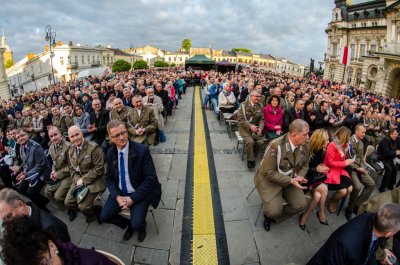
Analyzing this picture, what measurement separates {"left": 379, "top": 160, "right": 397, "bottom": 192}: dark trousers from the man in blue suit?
16.1 feet

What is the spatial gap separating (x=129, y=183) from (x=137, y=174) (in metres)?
0.20

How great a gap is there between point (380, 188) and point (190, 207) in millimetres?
4311

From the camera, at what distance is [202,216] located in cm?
393

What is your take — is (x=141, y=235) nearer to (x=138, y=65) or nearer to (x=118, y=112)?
(x=118, y=112)

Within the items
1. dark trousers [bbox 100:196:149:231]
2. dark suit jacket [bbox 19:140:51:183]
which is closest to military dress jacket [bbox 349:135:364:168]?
dark trousers [bbox 100:196:149:231]

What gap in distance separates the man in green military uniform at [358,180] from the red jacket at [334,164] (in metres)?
0.44


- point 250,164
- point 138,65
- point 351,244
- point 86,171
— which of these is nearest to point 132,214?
point 86,171

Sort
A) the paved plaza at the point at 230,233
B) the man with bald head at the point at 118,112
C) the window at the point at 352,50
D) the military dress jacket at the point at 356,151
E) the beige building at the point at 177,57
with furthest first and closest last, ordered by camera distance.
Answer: the beige building at the point at 177,57 < the window at the point at 352,50 < the man with bald head at the point at 118,112 < the military dress jacket at the point at 356,151 < the paved plaza at the point at 230,233

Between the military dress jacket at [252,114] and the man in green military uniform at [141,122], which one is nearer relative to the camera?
the man in green military uniform at [141,122]

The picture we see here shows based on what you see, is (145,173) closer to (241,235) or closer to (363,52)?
(241,235)

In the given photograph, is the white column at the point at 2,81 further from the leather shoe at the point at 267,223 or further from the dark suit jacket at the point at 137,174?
the leather shoe at the point at 267,223

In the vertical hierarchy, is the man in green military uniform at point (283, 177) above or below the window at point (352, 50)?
below

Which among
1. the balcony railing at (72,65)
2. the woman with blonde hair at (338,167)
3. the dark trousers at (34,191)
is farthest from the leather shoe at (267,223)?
the balcony railing at (72,65)

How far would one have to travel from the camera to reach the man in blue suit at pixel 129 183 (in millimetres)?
3285
